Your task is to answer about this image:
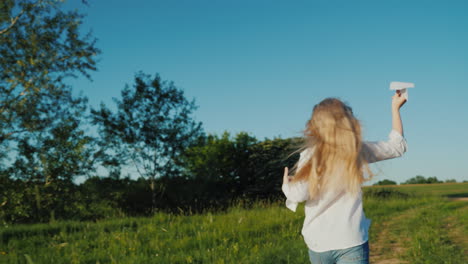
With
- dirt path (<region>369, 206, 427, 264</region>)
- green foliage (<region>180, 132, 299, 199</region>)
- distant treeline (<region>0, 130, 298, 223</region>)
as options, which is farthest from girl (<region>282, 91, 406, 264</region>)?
green foliage (<region>180, 132, 299, 199</region>)

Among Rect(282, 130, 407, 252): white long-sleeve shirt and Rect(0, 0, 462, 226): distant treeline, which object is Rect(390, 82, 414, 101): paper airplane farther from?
Rect(0, 0, 462, 226): distant treeline

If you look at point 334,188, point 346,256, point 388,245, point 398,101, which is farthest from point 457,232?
point 334,188

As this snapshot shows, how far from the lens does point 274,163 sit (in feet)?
55.9

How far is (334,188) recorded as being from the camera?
2609 millimetres

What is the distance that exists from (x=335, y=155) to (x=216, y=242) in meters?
4.37

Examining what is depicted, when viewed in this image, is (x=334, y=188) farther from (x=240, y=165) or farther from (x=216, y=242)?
(x=240, y=165)

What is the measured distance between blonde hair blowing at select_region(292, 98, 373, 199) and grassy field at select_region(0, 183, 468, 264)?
280 centimetres

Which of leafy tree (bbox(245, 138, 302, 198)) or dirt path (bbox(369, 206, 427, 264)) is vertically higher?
leafy tree (bbox(245, 138, 302, 198))

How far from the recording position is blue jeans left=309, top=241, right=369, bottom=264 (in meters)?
2.59

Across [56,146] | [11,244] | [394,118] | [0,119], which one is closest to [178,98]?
[56,146]

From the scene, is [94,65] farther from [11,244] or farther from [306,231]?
[306,231]

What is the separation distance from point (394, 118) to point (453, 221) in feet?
28.8

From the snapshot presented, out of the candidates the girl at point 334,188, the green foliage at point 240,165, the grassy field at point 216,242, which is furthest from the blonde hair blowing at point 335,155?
Result: the green foliage at point 240,165

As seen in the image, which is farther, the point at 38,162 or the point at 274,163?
the point at 274,163
